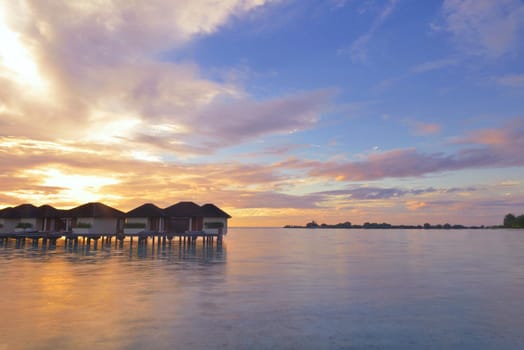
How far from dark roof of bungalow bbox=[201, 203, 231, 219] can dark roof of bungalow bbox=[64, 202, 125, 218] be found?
1040cm

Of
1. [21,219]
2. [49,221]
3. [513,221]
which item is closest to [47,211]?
[49,221]

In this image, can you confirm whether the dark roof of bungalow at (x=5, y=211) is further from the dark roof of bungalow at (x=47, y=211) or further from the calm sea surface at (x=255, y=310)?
the calm sea surface at (x=255, y=310)

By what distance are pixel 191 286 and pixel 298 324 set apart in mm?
7688

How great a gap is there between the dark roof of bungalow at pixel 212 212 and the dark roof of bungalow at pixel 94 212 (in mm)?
10402

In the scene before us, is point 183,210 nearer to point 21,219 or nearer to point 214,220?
point 214,220

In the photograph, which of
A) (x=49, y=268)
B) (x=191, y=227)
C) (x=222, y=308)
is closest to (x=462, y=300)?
(x=222, y=308)

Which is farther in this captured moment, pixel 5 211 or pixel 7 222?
pixel 5 211

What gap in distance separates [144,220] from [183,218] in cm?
492

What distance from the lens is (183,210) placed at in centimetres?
5075

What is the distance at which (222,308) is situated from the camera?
45.7ft

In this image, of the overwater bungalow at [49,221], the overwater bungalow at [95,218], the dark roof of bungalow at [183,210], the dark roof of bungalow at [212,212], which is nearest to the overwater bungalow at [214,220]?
the dark roof of bungalow at [212,212]

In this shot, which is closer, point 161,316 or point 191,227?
point 161,316

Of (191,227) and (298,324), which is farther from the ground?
(191,227)

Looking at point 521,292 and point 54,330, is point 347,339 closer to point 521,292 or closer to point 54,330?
point 54,330
